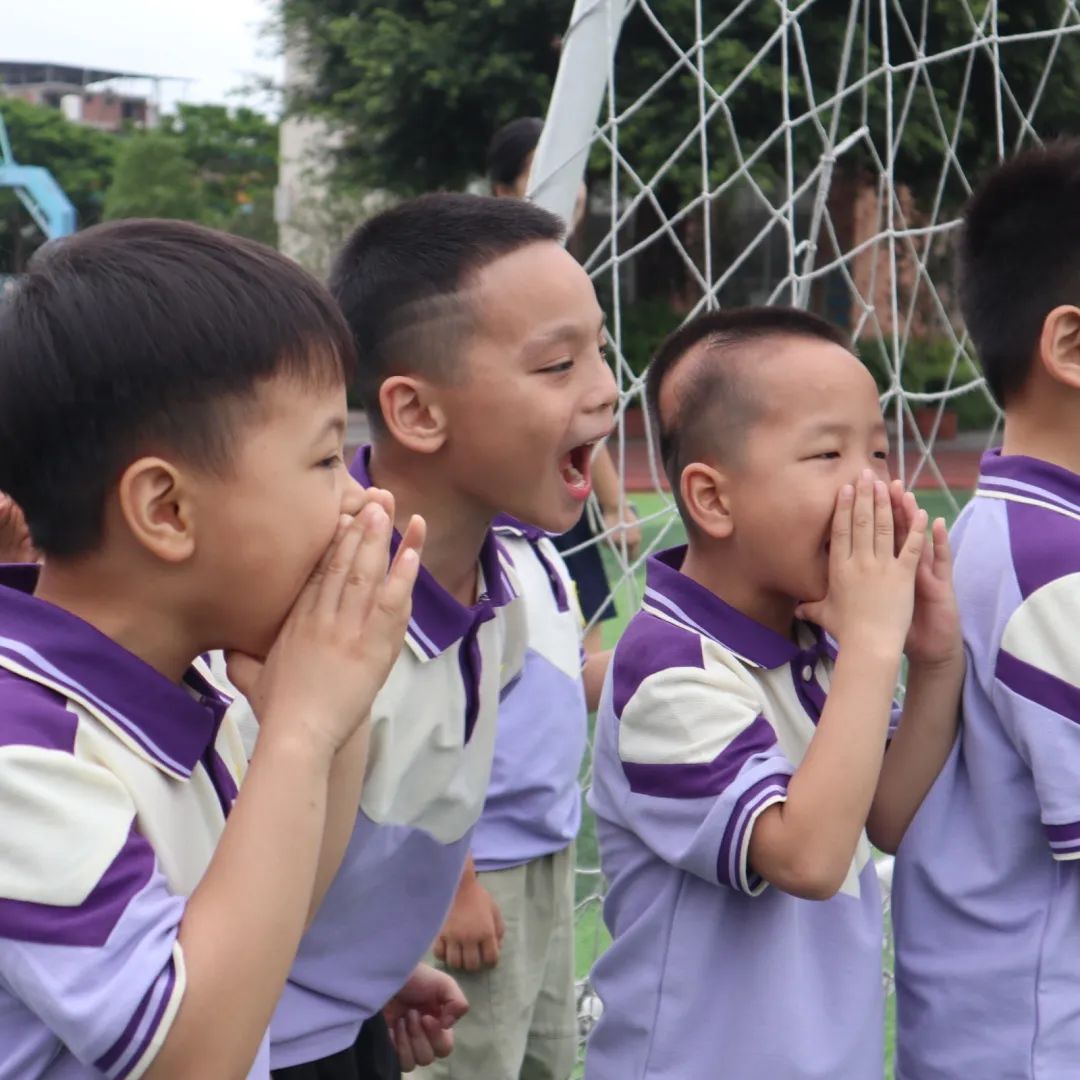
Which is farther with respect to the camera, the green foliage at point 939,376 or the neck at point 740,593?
the green foliage at point 939,376

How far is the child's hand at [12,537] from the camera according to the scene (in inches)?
75.0

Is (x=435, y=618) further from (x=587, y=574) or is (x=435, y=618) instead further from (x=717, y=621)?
(x=587, y=574)

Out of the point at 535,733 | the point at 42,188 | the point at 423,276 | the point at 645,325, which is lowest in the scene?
the point at 645,325

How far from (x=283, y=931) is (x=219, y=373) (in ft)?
1.36

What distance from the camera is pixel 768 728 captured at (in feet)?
5.00

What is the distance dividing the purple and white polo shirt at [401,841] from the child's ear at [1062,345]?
68 centimetres

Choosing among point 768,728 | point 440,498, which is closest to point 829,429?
point 768,728

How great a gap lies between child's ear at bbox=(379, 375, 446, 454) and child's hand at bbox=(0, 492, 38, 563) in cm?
50

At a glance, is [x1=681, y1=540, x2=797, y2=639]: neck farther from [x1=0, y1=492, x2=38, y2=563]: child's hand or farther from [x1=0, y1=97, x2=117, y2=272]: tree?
[x1=0, y1=97, x2=117, y2=272]: tree

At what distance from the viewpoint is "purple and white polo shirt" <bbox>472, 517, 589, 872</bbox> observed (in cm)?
221

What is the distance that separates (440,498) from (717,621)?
356mm

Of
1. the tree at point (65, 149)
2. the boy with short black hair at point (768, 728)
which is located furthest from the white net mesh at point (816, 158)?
the tree at point (65, 149)

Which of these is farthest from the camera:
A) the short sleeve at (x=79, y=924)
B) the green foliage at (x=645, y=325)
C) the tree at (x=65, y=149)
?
the tree at (x=65, y=149)

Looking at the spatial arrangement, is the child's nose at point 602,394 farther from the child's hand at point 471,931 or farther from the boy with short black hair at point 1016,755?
the child's hand at point 471,931
